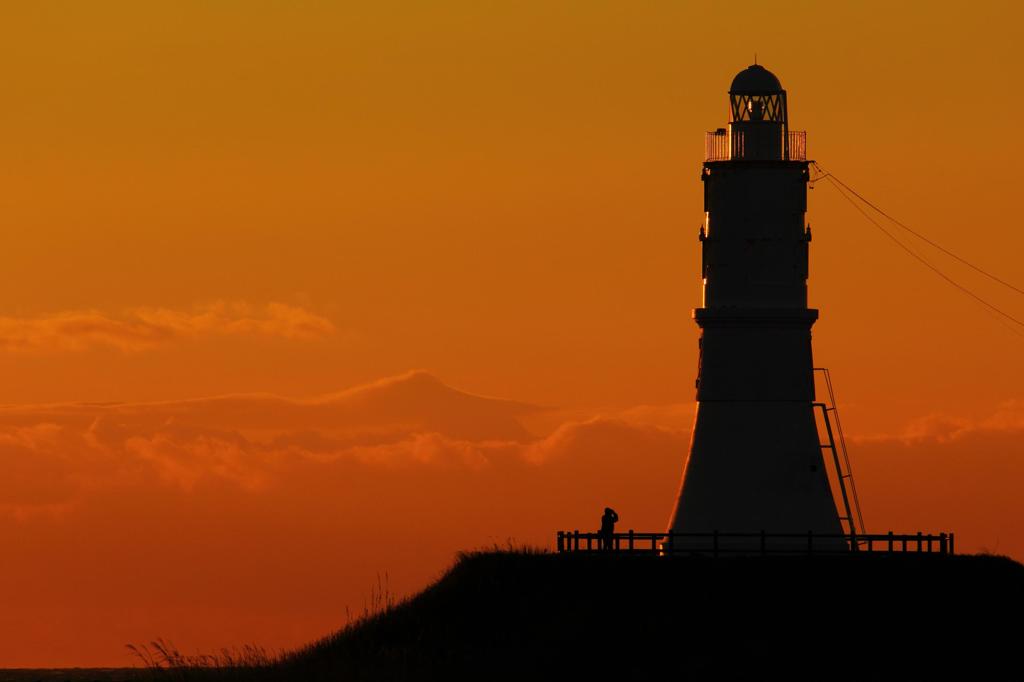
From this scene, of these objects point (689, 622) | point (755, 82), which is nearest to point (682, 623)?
point (689, 622)

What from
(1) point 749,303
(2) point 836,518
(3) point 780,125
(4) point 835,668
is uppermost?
(3) point 780,125

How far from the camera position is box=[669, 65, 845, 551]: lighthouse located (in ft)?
277

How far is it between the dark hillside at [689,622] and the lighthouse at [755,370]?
5.29 meters

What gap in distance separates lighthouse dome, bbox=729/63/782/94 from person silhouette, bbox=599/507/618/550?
1416cm

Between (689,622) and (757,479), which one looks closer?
(689,622)

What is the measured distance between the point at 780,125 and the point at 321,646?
22.2m

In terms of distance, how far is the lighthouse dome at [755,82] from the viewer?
3455 inches

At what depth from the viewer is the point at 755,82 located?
289 feet

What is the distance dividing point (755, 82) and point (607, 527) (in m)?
15.4

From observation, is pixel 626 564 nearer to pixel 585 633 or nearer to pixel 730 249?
pixel 585 633

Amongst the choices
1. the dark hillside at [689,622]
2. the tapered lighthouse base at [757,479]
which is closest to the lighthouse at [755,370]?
the tapered lighthouse base at [757,479]

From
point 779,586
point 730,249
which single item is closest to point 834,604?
point 779,586

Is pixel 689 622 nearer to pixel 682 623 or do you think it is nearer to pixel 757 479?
pixel 682 623

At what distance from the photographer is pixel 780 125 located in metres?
87.1
